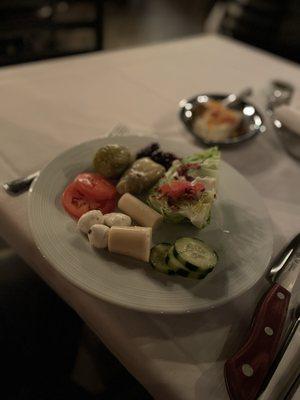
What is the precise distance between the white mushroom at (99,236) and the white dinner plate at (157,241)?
0.04 ft

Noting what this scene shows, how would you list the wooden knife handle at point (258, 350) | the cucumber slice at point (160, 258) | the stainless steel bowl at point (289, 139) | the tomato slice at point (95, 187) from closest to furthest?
the wooden knife handle at point (258, 350), the cucumber slice at point (160, 258), the tomato slice at point (95, 187), the stainless steel bowl at point (289, 139)

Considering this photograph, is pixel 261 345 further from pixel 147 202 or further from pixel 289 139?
pixel 289 139

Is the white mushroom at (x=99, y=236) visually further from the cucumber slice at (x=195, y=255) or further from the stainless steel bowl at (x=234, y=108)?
the stainless steel bowl at (x=234, y=108)

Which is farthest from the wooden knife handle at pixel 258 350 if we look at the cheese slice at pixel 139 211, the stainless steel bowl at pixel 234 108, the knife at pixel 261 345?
the stainless steel bowl at pixel 234 108

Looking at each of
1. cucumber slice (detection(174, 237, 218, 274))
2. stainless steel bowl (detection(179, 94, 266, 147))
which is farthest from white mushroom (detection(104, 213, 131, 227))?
stainless steel bowl (detection(179, 94, 266, 147))

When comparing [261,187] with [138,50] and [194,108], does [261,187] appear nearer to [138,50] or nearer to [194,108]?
[194,108]

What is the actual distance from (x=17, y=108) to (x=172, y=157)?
451mm

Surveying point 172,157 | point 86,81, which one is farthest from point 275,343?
point 86,81

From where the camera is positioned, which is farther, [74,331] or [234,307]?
[74,331]

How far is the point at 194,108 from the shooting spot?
1.09 m

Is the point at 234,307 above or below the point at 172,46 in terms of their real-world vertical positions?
below

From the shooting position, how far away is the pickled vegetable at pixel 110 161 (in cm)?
77

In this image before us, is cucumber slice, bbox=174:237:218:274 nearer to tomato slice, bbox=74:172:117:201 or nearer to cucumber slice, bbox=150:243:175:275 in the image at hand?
cucumber slice, bbox=150:243:175:275

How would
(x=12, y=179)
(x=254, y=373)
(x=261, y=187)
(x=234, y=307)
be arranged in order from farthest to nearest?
(x=261, y=187) < (x=12, y=179) < (x=234, y=307) < (x=254, y=373)
